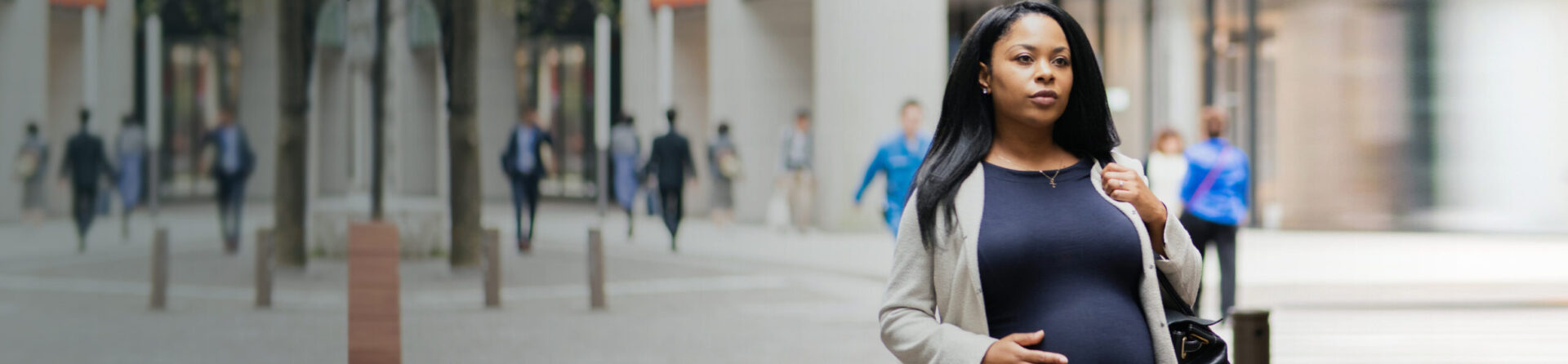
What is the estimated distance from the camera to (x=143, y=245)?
730 inches

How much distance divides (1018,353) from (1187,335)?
0.36 metres

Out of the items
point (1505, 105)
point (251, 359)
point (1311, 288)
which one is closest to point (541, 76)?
point (1505, 105)

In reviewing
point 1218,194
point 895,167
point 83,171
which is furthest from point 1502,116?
point 83,171

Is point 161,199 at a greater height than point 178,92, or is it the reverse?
point 178,92

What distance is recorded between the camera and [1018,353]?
2.40 metres

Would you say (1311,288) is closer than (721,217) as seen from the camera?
Yes

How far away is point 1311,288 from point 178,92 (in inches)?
1133

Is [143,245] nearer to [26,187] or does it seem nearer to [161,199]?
[26,187]

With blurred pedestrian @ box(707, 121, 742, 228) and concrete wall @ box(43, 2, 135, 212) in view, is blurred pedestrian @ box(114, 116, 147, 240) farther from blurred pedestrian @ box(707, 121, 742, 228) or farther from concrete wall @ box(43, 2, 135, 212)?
blurred pedestrian @ box(707, 121, 742, 228)

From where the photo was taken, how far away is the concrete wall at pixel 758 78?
72.9ft

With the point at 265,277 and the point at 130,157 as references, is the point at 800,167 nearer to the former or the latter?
the point at 130,157

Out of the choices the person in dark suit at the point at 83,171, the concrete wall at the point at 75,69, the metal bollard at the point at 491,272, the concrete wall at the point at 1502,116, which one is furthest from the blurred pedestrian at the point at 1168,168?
the concrete wall at the point at 75,69

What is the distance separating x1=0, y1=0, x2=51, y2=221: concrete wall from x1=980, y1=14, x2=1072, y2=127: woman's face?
1938cm

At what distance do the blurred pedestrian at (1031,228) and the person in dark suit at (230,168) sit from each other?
14.7 metres
